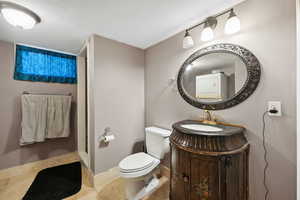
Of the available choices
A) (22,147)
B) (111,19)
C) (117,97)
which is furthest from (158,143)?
(22,147)

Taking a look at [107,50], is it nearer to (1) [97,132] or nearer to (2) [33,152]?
(1) [97,132]

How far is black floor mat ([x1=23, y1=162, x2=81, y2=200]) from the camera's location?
1495mm

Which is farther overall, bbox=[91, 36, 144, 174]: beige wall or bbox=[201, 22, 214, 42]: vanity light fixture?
bbox=[91, 36, 144, 174]: beige wall

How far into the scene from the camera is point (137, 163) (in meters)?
1.48

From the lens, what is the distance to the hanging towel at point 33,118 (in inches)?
75.9

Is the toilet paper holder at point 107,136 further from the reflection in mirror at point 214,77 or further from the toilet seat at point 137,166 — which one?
the reflection in mirror at point 214,77

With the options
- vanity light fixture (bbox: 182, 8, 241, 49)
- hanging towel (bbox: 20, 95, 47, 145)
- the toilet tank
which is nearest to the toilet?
the toilet tank

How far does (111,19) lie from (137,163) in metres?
1.74

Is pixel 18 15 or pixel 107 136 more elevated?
pixel 18 15

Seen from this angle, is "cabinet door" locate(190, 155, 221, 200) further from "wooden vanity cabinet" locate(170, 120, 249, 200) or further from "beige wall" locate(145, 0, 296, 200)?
"beige wall" locate(145, 0, 296, 200)

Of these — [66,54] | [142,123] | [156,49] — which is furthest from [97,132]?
[66,54]

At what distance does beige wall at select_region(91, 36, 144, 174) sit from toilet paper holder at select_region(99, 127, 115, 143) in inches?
1.9

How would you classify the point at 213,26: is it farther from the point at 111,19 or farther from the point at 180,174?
the point at 180,174

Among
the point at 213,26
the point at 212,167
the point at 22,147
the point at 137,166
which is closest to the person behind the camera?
the point at 212,167
